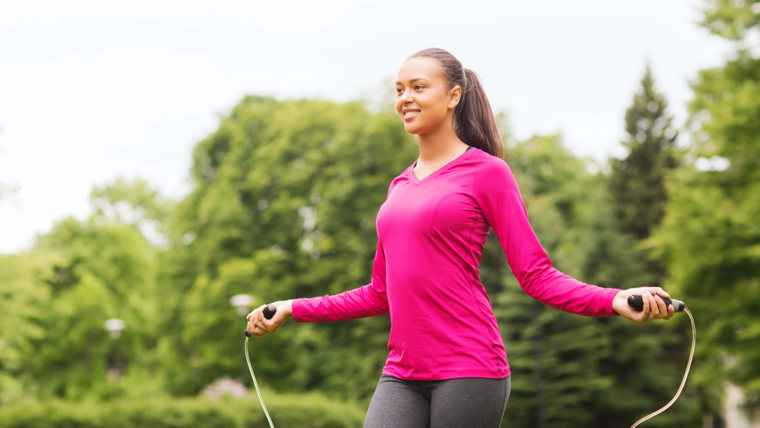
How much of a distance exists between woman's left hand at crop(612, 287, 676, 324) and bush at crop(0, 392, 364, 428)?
1447cm

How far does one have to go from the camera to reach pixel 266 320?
297 cm

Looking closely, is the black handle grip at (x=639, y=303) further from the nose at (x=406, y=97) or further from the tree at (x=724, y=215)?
the tree at (x=724, y=215)

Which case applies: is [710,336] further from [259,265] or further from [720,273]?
[259,265]

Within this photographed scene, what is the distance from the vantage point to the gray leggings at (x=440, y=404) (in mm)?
2500

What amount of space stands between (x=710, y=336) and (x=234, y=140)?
18613 mm

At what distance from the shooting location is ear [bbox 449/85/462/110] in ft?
9.26

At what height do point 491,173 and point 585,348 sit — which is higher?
point 491,173

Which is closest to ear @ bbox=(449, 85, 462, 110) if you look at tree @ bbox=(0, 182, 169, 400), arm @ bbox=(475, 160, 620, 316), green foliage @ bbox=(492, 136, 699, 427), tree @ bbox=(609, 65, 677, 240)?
arm @ bbox=(475, 160, 620, 316)

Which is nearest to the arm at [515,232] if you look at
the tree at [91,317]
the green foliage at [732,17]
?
the green foliage at [732,17]

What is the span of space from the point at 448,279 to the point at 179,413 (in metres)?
14.4

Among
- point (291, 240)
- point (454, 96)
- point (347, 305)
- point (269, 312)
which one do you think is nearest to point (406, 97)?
point (454, 96)

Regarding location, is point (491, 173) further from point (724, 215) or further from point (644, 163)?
point (644, 163)

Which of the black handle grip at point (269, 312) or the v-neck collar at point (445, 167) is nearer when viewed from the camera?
the v-neck collar at point (445, 167)

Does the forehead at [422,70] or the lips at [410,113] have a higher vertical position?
the forehead at [422,70]
